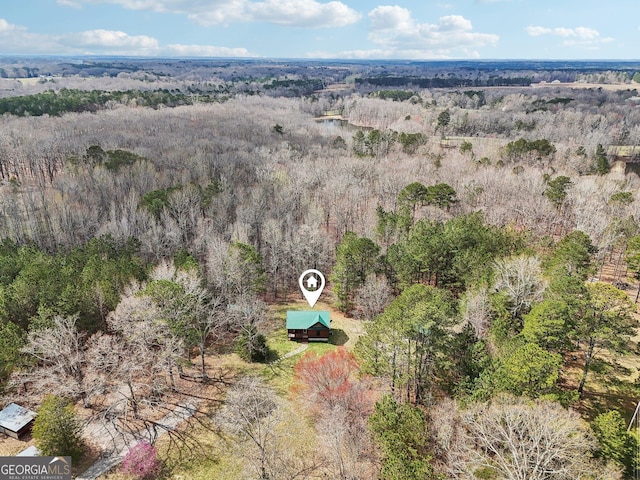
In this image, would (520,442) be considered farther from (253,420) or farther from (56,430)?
(56,430)

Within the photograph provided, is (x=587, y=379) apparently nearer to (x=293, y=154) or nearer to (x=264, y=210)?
(x=264, y=210)

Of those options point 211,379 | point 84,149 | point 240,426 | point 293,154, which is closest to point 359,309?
point 211,379

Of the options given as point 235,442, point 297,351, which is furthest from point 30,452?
point 297,351

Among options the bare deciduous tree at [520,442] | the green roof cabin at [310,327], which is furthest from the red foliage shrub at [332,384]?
the bare deciduous tree at [520,442]

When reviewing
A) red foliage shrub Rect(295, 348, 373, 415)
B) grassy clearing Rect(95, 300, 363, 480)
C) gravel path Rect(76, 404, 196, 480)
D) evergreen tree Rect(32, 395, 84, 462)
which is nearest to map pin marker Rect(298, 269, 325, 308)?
grassy clearing Rect(95, 300, 363, 480)

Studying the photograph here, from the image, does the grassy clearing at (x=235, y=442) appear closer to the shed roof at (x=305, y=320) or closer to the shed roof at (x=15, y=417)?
the shed roof at (x=305, y=320)

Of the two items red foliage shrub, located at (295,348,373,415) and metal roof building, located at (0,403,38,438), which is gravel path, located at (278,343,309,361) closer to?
red foliage shrub, located at (295,348,373,415)

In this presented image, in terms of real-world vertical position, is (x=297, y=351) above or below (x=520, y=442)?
below

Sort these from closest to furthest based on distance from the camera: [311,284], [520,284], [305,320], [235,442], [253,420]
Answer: [235,442] → [253,420] → [520,284] → [305,320] → [311,284]
